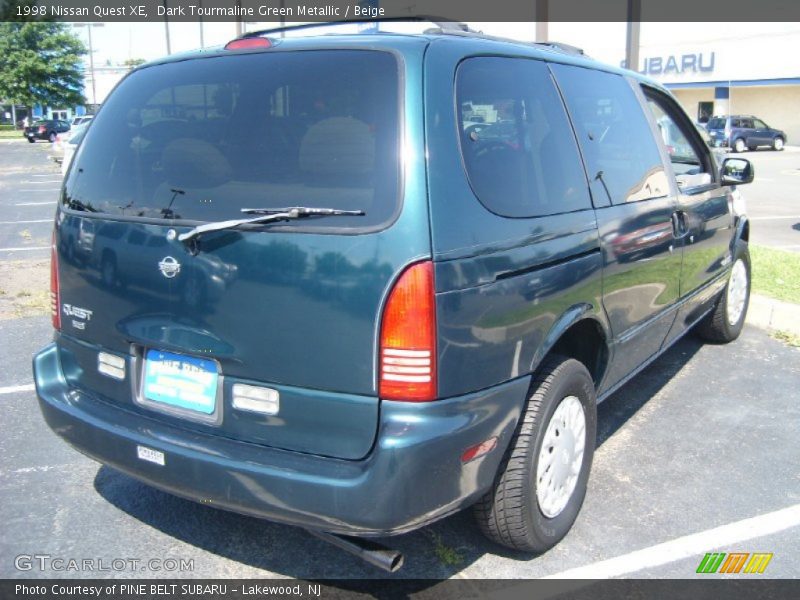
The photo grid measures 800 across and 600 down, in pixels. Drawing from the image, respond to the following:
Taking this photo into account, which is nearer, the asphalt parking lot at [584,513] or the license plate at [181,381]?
the license plate at [181,381]

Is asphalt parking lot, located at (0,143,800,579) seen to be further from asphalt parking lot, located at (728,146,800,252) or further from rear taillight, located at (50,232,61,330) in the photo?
asphalt parking lot, located at (728,146,800,252)

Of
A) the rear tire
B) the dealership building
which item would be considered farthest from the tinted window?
the dealership building

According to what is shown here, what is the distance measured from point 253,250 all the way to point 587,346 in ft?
5.63

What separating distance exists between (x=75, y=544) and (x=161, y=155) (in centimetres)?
164

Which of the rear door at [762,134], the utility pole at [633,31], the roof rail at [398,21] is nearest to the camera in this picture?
the roof rail at [398,21]

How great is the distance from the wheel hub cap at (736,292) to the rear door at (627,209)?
66.6 inches

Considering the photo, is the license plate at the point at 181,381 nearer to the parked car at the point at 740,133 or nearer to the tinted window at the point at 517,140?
the tinted window at the point at 517,140

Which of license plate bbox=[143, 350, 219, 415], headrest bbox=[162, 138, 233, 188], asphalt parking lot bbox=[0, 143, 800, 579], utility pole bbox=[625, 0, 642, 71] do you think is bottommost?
asphalt parking lot bbox=[0, 143, 800, 579]

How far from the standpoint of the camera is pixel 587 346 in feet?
11.4

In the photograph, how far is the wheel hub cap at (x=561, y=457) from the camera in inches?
117

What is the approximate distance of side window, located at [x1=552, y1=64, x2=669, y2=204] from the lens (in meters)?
3.45

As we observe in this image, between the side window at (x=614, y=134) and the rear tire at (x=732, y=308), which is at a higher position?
the side window at (x=614, y=134)

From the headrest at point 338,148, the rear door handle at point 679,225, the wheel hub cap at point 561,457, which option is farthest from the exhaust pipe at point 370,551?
the rear door handle at point 679,225

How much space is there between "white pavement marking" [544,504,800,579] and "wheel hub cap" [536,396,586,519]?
0.26m
